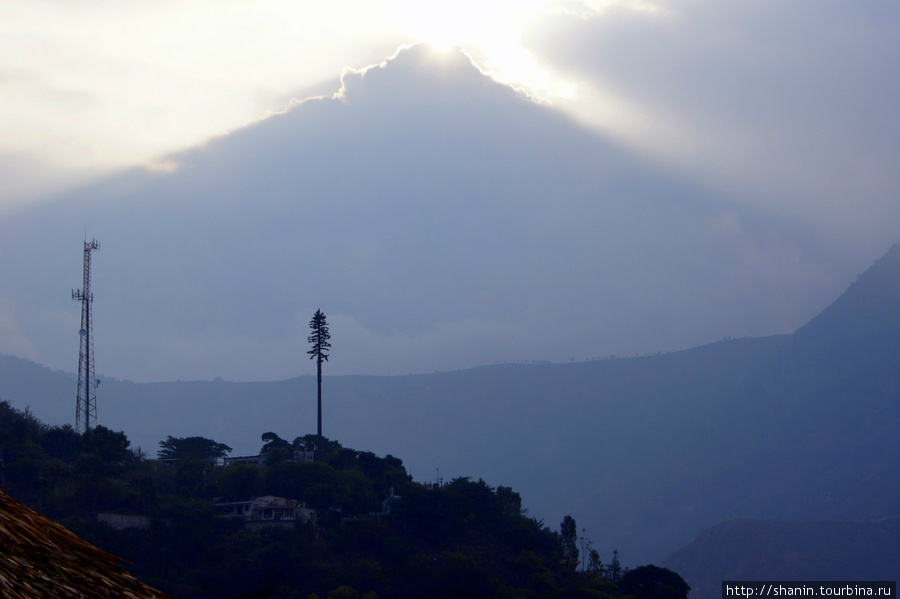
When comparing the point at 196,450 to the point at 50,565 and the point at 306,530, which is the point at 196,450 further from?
the point at 50,565

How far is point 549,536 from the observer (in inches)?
3103

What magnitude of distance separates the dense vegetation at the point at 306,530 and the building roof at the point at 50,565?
41262 millimetres

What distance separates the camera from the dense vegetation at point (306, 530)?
56.2 metres

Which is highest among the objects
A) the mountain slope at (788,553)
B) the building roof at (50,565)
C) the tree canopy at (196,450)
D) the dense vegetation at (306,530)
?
the tree canopy at (196,450)

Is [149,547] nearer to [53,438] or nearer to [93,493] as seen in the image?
[93,493]

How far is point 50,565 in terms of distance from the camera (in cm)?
1261

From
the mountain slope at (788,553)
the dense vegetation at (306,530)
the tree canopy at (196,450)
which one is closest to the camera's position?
the dense vegetation at (306,530)

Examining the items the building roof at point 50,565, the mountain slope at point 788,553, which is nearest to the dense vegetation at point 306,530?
the building roof at point 50,565

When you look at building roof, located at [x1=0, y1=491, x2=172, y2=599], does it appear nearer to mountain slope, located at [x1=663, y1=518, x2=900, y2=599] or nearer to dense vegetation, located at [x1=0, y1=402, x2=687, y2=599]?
dense vegetation, located at [x1=0, y1=402, x2=687, y2=599]

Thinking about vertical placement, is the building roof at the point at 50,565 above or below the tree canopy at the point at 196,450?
below

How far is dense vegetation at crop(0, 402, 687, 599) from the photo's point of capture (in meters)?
56.2

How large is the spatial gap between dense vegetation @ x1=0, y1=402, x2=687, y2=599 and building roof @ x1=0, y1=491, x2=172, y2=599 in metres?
41.3

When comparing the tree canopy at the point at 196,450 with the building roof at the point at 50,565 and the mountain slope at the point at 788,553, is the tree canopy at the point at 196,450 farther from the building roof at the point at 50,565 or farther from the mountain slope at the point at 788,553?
the mountain slope at the point at 788,553

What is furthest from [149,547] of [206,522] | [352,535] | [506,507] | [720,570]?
[720,570]
